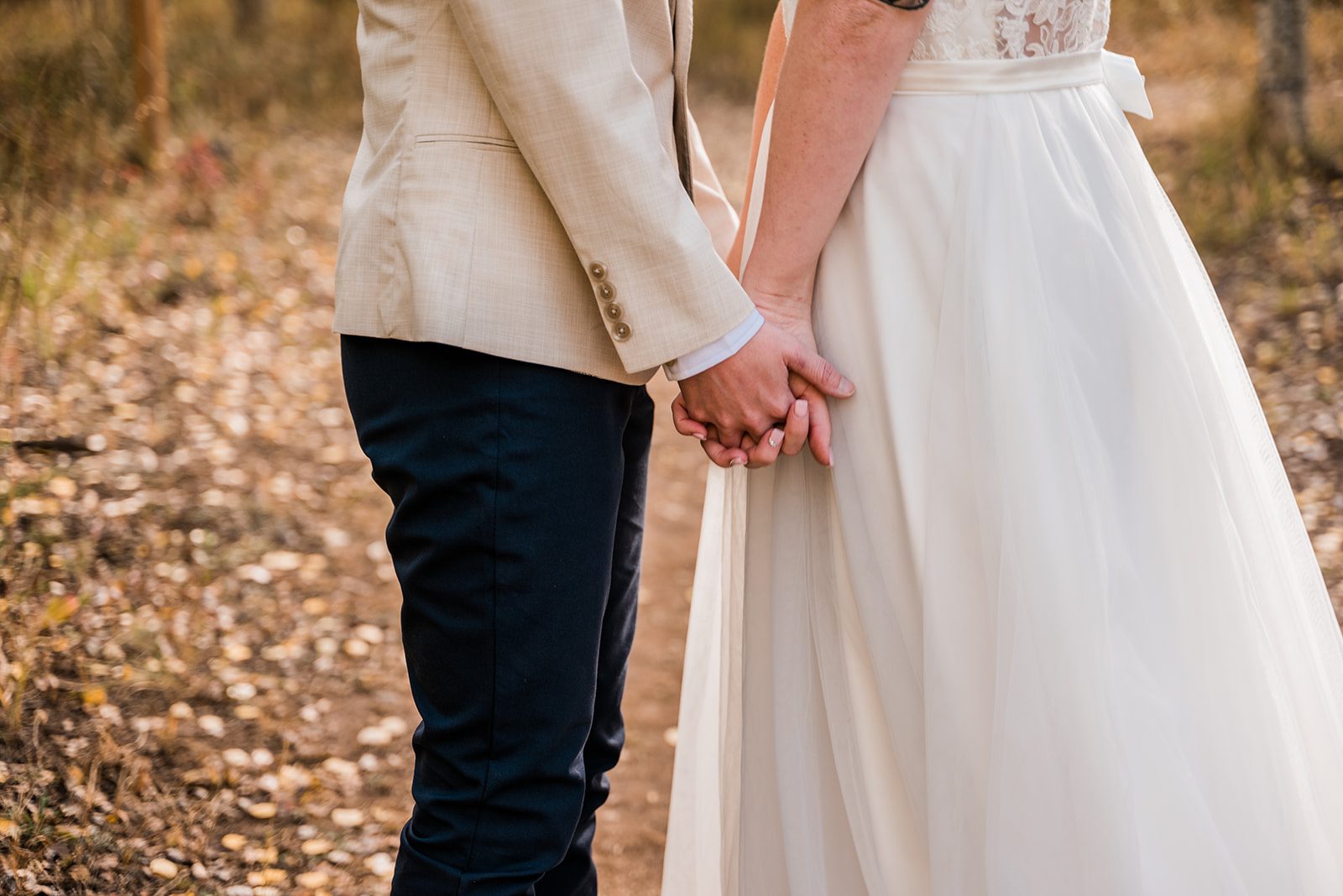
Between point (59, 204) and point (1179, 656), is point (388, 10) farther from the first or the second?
point (59, 204)

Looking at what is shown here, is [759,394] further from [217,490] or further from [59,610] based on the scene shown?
[217,490]

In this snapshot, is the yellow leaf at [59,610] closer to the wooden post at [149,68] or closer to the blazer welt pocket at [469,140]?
the blazer welt pocket at [469,140]

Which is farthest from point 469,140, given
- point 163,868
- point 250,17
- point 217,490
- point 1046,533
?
point 250,17

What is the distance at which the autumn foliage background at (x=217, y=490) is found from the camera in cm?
254

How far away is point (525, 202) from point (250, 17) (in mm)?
10273

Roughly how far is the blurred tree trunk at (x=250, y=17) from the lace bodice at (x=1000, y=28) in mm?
10142

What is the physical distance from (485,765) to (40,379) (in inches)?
127

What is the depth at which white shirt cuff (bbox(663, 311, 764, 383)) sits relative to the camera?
142 centimetres

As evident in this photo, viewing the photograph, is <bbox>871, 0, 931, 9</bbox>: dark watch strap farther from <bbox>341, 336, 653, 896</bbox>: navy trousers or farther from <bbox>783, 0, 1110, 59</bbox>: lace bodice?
<bbox>341, 336, 653, 896</bbox>: navy trousers

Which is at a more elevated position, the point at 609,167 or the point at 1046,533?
the point at 609,167

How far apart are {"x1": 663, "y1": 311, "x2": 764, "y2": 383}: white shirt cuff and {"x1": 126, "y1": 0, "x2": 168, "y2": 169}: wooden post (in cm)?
520

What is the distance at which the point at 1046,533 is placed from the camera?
4.66 ft

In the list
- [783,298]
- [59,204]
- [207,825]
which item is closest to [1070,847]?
[783,298]

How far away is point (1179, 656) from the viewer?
1473 mm
